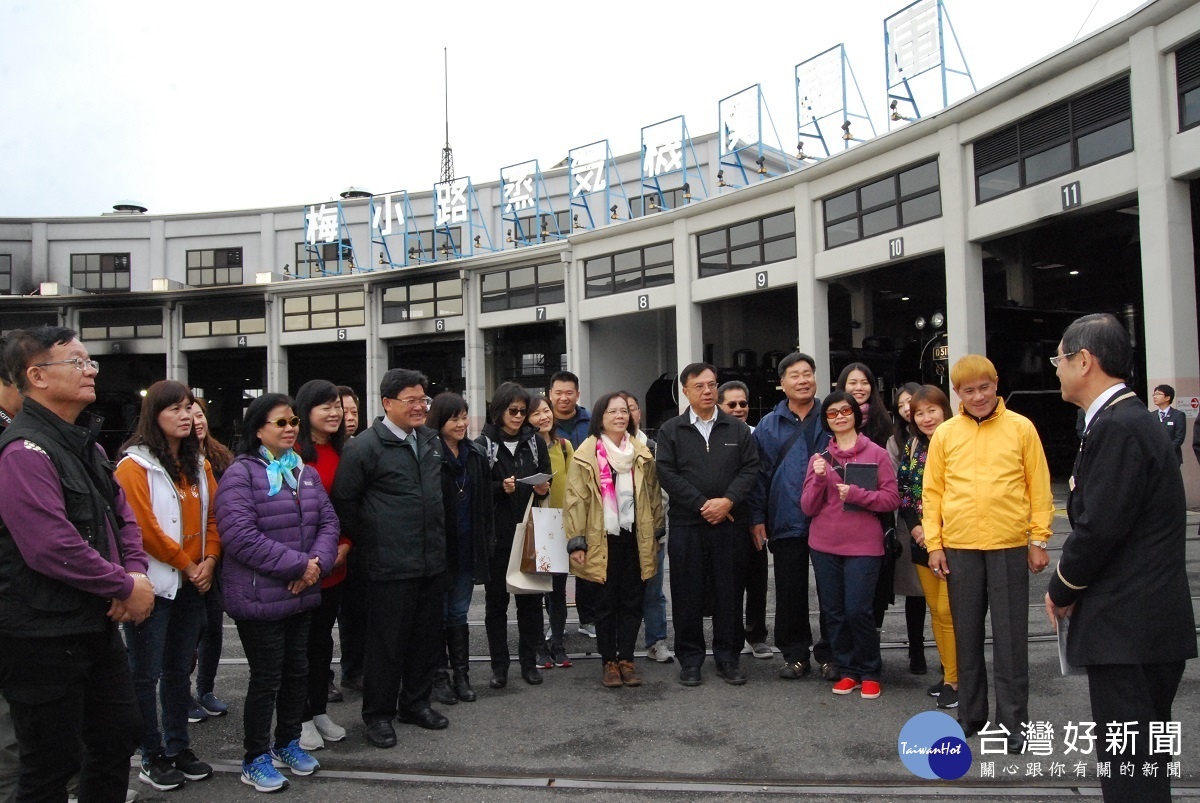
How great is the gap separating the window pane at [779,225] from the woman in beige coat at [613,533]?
55.0 feet

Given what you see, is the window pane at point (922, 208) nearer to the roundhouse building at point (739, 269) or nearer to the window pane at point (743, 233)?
the roundhouse building at point (739, 269)

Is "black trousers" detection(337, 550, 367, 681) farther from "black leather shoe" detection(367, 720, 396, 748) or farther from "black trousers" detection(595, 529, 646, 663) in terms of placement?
"black trousers" detection(595, 529, 646, 663)

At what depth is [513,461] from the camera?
6027 mm

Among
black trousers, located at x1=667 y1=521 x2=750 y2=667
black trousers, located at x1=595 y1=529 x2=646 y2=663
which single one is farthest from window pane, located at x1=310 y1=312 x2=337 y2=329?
black trousers, located at x1=667 y1=521 x2=750 y2=667

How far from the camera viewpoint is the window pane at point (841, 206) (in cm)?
1961

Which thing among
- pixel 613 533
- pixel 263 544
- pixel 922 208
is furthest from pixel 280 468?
pixel 922 208

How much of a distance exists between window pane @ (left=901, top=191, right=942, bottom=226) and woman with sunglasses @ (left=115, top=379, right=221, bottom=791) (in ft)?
54.2

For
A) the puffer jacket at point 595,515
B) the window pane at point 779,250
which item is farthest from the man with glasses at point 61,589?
the window pane at point 779,250

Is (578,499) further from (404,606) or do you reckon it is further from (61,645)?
(61,645)

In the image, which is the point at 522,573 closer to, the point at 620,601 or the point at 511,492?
the point at 511,492

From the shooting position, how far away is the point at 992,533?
428 centimetres

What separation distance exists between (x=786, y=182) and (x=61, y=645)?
20.2 metres

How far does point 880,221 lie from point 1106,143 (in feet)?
17.3

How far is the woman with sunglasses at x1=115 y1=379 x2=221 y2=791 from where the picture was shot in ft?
13.7
